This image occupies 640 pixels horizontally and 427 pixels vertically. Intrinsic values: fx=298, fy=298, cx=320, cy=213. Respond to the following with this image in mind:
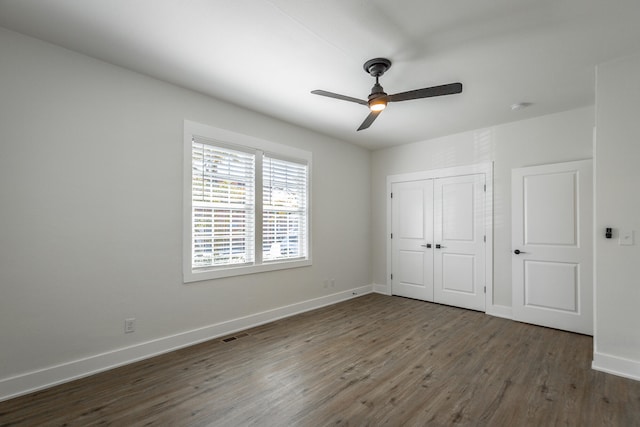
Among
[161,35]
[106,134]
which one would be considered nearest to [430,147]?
[161,35]

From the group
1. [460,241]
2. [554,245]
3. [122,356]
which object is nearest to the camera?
[122,356]

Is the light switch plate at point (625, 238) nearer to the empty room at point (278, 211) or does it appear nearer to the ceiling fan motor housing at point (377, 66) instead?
the empty room at point (278, 211)

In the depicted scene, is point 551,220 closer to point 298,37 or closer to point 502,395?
point 502,395

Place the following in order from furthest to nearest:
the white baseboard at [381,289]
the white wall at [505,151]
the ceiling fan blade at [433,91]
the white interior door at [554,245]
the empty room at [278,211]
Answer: the white baseboard at [381,289]
the white wall at [505,151]
the white interior door at [554,245]
the ceiling fan blade at [433,91]
the empty room at [278,211]

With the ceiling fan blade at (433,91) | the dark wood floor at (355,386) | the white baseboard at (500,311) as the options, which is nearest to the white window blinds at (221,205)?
the dark wood floor at (355,386)

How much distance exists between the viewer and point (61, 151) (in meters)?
2.49

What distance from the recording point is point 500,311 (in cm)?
427

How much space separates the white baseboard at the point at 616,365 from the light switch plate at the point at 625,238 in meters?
1.00

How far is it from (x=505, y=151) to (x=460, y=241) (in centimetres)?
147

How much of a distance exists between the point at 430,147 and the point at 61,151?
191 inches

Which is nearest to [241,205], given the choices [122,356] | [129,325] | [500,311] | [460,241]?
[129,325]

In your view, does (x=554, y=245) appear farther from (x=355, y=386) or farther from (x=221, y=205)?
(x=221, y=205)

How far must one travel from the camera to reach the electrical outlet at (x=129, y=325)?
2.79m

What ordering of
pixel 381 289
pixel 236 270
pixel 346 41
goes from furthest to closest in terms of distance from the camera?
pixel 381 289 < pixel 236 270 < pixel 346 41
